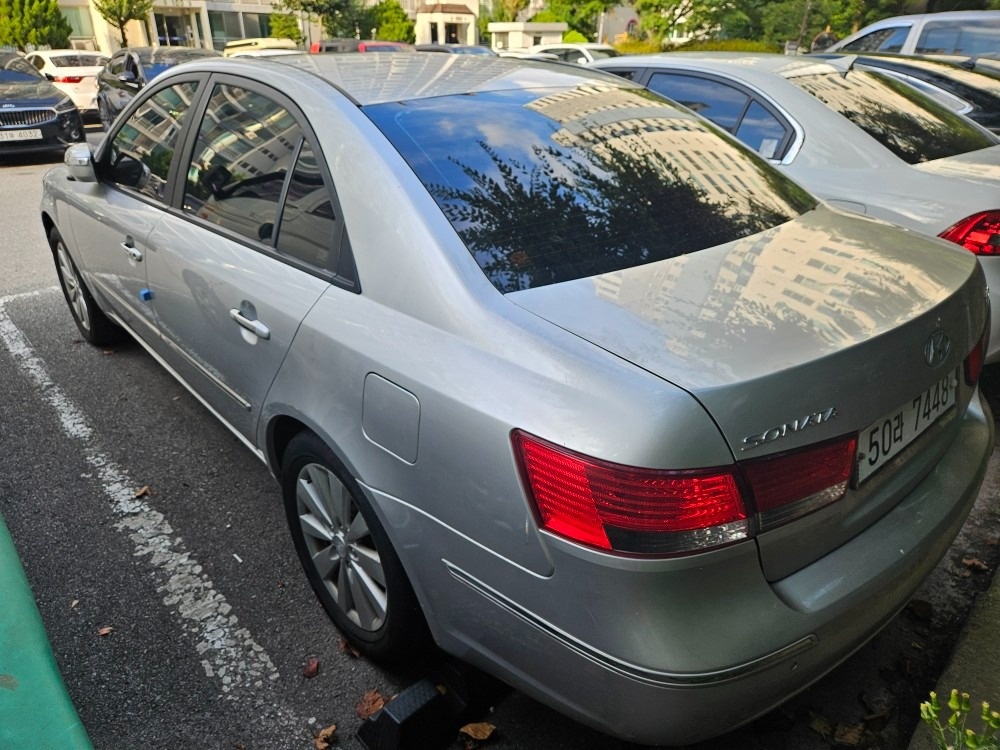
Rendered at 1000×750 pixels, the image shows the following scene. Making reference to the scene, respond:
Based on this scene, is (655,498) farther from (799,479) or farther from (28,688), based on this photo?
(28,688)

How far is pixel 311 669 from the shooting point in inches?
93.7

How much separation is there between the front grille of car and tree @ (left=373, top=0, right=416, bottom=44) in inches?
1311

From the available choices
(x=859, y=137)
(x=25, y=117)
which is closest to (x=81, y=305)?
(x=859, y=137)

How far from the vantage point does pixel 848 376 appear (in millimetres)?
1617

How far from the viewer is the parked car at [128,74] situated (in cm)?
1282

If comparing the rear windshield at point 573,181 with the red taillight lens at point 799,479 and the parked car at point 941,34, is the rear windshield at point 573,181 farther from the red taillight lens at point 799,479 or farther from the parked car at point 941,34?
the parked car at point 941,34

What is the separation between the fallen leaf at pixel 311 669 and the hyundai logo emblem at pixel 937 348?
191 centimetres

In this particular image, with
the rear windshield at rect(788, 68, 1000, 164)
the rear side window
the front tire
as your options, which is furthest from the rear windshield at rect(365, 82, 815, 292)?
the rear side window

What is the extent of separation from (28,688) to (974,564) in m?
2.97

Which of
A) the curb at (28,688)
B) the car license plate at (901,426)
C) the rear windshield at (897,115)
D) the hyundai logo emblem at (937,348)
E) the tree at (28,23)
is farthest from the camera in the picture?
the tree at (28,23)

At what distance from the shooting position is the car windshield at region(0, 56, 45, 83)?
11680 mm

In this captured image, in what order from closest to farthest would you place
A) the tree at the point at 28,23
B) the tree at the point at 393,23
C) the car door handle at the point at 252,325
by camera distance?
1. the car door handle at the point at 252,325
2. the tree at the point at 28,23
3. the tree at the point at 393,23

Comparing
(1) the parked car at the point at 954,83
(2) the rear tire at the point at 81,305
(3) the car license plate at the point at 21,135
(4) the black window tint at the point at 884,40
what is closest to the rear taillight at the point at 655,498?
(2) the rear tire at the point at 81,305

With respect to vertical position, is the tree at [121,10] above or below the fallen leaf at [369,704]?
above
